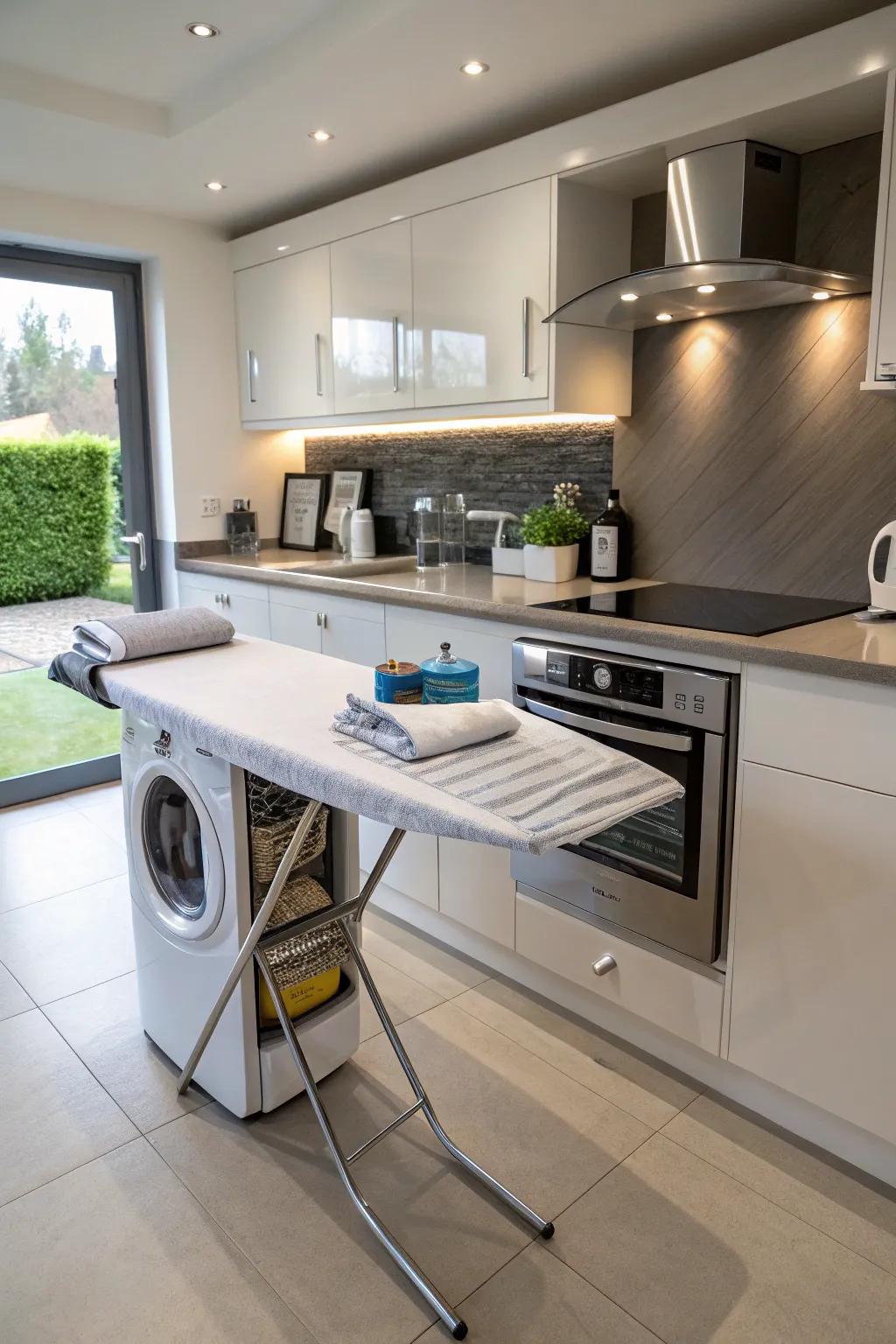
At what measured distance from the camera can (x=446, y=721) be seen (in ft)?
4.78

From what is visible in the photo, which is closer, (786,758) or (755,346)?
(786,758)

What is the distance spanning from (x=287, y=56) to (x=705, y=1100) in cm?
281

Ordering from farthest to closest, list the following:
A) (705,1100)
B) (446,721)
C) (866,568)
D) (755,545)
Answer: (755,545), (866,568), (705,1100), (446,721)

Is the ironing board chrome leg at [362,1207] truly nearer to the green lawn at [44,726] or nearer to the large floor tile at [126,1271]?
the large floor tile at [126,1271]

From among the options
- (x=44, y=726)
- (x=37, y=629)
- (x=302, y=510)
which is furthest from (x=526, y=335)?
(x=44, y=726)

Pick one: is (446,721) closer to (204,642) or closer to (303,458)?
(204,642)

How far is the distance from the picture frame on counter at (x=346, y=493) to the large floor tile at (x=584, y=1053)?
2.16 metres

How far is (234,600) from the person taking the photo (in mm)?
3588

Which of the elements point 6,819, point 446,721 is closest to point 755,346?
point 446,721

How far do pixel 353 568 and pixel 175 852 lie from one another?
1.48m

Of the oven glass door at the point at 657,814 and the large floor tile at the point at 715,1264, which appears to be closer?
the large floor tile at the point at 715,1264

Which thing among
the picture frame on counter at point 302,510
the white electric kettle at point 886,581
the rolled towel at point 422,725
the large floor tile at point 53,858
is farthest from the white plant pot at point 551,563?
the large floor tile at point 53,858

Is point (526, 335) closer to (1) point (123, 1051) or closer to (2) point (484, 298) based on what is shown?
(2) point (484, 298)

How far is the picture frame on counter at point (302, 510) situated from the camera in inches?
160
